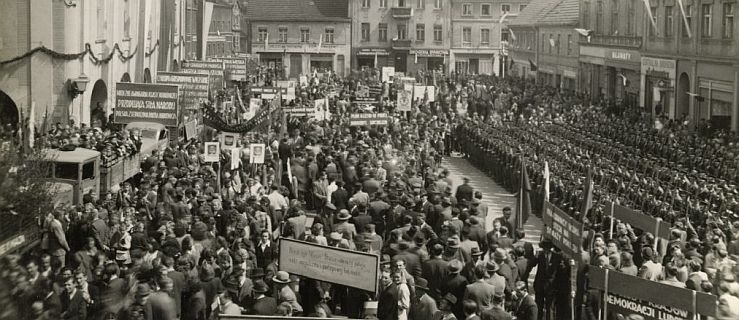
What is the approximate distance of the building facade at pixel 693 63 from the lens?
37.2m

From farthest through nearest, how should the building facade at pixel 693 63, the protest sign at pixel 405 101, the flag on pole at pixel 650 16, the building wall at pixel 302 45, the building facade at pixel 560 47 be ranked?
the building wall at pixel 302 45 → the building facade at pixel 560 47 → the flag on pole at pixel 650 16 → the protest sign at pixel 405 101 → the building facade at pixel 693 63

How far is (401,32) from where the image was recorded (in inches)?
3381

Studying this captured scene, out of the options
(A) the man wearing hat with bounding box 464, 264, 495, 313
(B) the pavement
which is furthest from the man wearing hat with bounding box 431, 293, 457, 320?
(B) the pavement

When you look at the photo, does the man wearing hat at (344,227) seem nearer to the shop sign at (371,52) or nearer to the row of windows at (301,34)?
the row of windows at (301,34)

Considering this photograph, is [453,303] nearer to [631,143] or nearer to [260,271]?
[260,271]

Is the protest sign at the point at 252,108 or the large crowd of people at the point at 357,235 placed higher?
the protest sign at the point at 252,108

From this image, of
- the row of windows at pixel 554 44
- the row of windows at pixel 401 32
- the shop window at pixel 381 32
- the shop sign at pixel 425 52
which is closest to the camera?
the row of windows at pixel 554 44

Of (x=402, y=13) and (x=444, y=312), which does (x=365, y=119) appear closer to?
(x=444, y=312)

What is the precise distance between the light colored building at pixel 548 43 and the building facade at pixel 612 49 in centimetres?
210

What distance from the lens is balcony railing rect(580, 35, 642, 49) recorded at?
160 feet

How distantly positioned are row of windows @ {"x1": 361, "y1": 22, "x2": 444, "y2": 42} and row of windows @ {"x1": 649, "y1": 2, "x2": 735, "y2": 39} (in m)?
40.4

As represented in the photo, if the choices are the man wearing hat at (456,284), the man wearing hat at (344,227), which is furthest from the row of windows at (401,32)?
the man wearing hat at (456,284)

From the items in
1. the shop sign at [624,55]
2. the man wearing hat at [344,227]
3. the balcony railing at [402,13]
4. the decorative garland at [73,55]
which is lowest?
the man wearing hat at [344,227]

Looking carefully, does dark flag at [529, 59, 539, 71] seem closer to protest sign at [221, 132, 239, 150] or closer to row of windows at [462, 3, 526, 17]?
row of windows at [462, 3, 526, 17]
